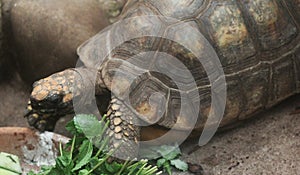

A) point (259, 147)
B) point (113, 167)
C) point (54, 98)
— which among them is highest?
point (54, 98)

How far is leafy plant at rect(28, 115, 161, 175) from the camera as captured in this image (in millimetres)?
2918

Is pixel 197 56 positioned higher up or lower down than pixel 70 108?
higher up

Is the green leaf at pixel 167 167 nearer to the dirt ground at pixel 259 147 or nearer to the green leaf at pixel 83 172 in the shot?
the dirt ground at pixel 259 147

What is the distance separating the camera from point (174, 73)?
320 cm

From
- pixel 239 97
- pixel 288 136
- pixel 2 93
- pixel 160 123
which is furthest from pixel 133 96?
pixel 2 93

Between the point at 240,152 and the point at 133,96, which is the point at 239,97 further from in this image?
the point at 133,96

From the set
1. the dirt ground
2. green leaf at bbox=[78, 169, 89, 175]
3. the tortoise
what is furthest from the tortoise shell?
green leaf at bbox=[78, 169, 89, 175]

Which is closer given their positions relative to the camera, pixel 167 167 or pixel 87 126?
pixel 87 126

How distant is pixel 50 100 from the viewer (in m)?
3.21

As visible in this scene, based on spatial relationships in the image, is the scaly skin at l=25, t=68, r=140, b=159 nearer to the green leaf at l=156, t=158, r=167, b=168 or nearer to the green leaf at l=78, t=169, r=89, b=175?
the green leaf at l=156, t=158, r=167, b=168

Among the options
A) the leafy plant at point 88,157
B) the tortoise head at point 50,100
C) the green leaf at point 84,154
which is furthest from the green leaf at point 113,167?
the tortoise head at point 50,100

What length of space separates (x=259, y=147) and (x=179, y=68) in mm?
680

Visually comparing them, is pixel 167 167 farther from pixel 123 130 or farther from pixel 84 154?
pixel 84 154

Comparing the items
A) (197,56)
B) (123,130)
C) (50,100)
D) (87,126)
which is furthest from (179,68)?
(50,100)
